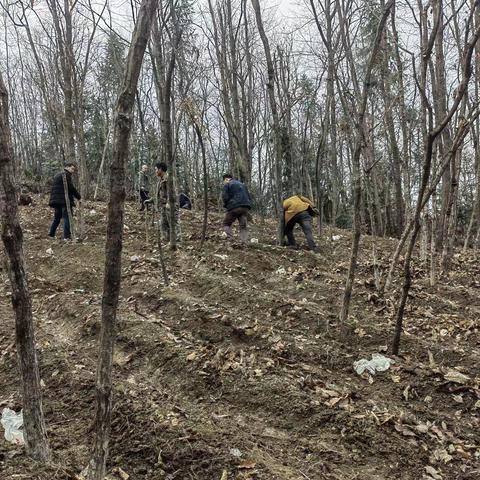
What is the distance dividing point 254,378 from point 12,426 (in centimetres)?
223

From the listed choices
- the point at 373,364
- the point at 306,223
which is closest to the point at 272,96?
the point at 306,223

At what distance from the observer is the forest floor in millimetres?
3736

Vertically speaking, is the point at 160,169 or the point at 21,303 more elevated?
the point at 160,169

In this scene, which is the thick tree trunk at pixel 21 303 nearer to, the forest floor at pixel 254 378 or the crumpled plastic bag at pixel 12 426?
the forest floor at pixel 254 378

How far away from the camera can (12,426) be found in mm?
3885

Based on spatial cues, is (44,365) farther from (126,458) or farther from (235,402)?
(235,402)

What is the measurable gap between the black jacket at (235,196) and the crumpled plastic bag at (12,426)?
6.56 metres

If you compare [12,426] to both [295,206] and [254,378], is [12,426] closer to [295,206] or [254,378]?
[254,378]

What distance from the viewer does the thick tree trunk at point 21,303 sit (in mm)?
2914

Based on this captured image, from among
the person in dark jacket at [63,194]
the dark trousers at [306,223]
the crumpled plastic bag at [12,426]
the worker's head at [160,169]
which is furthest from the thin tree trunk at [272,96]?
the crumpled plastic bag at [12,426]

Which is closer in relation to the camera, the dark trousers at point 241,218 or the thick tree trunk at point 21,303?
the thick tree trunk at point 21,303

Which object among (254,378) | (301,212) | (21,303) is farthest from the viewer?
(301,212)

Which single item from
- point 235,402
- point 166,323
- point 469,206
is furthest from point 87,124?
point 235,402

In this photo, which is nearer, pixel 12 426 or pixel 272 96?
pixel 12 426
